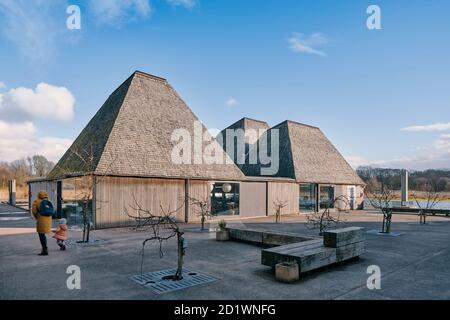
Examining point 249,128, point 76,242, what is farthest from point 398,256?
point 249,128

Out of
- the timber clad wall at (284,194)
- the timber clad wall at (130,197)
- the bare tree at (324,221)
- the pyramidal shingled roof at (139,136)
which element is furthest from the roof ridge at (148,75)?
the bare tree at (324,221)

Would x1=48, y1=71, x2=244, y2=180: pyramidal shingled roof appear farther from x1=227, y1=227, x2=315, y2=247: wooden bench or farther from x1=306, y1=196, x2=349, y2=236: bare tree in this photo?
x1=227, y1=227, x2=315, y2=247: wooden bench

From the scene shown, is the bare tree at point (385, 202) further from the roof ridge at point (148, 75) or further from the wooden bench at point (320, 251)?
the roof ridge at point (148, 75)

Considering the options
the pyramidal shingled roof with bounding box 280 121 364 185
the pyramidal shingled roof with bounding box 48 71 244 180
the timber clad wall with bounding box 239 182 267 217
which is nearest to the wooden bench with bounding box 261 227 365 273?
the pyramidal shingled roof with bounding box 48 71 244 180

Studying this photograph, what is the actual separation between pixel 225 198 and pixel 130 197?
10.6 meters

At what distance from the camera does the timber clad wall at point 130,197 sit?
53.5 feet

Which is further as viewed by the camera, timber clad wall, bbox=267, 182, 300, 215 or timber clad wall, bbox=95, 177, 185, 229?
timber clad wall, bbox=267, 182, 300, 215

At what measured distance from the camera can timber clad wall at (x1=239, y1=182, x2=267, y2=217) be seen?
23.5 metres

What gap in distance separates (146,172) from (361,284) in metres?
13.6

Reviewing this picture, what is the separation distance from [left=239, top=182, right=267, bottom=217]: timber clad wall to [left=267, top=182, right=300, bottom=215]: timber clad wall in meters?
0.76

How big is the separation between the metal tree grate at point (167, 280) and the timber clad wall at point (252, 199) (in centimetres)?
1578
